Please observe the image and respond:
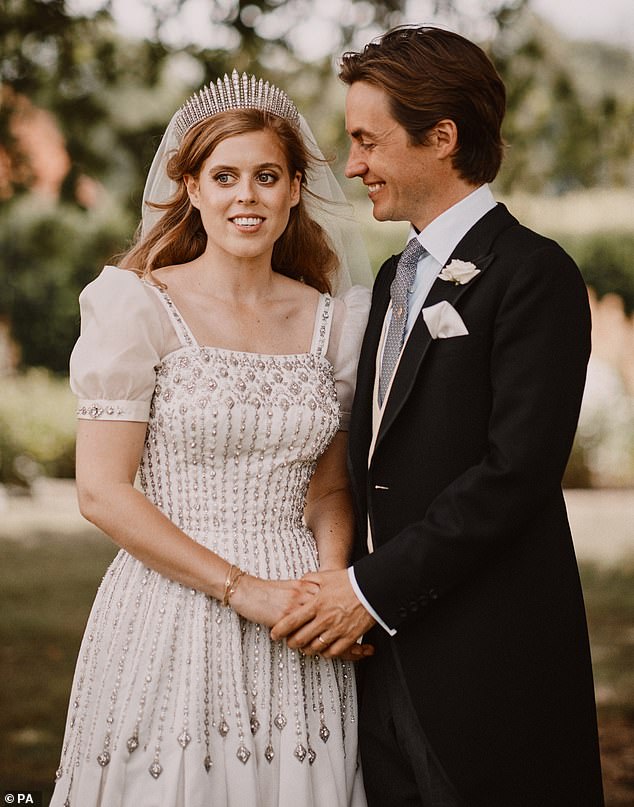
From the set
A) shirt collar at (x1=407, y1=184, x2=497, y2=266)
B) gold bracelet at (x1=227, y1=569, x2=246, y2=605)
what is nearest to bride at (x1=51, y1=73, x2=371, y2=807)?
gold bracelet at (x1=227, y1=569, x2=246, y2=605)

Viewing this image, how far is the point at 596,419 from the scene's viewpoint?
240 inches

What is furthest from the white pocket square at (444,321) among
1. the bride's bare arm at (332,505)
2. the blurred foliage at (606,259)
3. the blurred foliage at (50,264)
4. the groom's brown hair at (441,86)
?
the blurred foliage at (606,259)

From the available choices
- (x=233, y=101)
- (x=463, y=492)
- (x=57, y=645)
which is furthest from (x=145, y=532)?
(x=57, y=645)

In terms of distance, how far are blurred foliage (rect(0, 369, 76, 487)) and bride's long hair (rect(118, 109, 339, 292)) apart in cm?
324

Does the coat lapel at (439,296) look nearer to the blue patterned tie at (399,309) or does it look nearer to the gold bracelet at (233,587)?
the blue patterned tie at (399,309)

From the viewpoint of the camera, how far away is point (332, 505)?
8.70 ft

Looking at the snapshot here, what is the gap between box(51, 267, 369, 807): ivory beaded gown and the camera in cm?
229

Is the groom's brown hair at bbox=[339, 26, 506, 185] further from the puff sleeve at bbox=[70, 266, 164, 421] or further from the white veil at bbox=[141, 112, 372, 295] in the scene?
the puff sleeve at bbox=[70, 266, 164, 421]

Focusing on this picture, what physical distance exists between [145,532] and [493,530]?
73 centimetres

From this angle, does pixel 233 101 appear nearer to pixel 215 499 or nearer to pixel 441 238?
pixel 441 238

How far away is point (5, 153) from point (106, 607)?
141 inches

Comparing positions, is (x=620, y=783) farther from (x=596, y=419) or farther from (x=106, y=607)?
(x=106, y=607)

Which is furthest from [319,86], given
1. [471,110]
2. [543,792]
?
[543,792]

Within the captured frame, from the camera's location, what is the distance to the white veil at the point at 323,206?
277 centimetres
